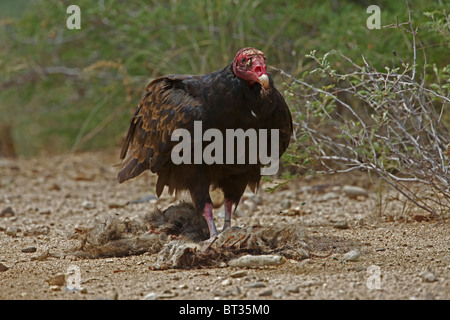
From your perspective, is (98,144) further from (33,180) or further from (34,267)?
(34,267)

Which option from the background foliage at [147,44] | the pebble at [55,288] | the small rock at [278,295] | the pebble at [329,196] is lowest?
the pebble at [55,288]

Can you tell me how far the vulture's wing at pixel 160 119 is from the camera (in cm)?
414

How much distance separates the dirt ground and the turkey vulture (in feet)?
1.82

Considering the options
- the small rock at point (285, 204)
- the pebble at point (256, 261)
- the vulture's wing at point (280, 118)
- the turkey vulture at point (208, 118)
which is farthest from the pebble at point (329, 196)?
the pebble at point (256, 261)

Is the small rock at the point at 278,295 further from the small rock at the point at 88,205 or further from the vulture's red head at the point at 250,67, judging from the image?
the small rock at the point at 88,205

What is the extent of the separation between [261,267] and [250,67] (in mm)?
1253

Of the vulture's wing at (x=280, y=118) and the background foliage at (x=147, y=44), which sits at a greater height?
the background foliage at (x=147, y=44)

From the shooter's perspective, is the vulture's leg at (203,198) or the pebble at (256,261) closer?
the pebble at (256,261)

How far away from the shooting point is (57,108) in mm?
9555

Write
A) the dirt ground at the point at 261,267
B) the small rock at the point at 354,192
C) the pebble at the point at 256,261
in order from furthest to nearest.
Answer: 1. the small rock at the point at 354,192
2. the pebble at the point at 256,261
3. the dirt ground at the point at 261,267

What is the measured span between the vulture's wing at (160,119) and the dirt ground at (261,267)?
0.57 m
